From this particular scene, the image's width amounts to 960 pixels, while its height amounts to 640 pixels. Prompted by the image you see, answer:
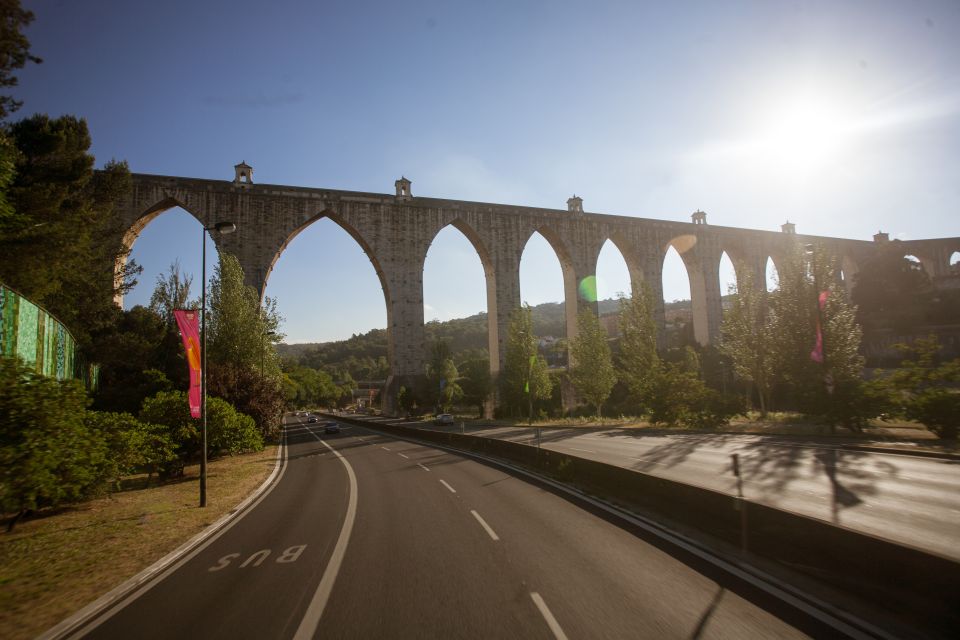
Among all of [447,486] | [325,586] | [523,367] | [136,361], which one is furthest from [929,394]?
[136,361]

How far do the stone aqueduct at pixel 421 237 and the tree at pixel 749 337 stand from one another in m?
4.28

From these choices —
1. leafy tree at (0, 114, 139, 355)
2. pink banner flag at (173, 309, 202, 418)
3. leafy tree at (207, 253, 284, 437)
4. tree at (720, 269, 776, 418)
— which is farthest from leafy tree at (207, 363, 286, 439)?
tree at (720, 269, 776, 418)

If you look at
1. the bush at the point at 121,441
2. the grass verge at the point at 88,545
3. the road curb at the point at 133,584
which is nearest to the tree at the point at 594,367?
the grass verge at the point at 88,545

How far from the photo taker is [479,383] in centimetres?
5784

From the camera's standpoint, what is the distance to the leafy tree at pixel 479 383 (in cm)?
5346

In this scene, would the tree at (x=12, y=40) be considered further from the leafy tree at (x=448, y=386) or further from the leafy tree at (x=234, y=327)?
the leafy tree at (x=448, y=386)

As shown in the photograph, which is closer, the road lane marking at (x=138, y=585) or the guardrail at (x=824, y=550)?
the guardrail at (x=824, y=550)

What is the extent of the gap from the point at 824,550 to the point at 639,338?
117ft

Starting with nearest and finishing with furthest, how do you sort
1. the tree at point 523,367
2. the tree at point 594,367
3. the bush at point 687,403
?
1. the bush at point 687,403
2. the tree at point 594,367
3. the tree at point 523,367

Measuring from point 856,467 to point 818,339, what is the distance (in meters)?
12.7

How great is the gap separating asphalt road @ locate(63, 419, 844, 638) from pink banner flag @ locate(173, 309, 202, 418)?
5.91 metres

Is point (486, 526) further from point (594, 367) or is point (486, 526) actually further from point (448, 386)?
point (448, 386)

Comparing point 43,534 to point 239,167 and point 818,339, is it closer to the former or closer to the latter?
point 818,339

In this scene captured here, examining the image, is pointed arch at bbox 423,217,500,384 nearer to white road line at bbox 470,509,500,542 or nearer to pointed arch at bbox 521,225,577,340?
pointed arch at bbox 521,225,577,340
